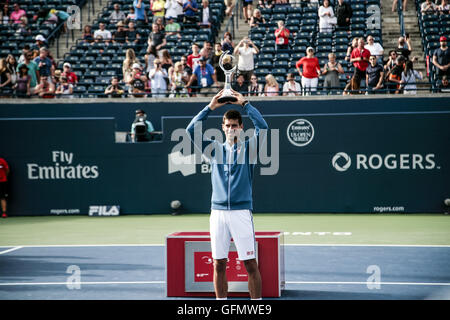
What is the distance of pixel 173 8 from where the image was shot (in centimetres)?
2316

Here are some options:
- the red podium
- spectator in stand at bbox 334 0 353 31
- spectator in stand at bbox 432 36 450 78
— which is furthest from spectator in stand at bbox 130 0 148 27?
the red podium

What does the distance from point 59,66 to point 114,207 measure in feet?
21.8

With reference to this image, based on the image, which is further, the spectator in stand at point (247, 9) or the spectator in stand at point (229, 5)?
the spectator in stand at point (229, 5)

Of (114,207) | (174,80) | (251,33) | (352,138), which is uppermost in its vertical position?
(251,33)

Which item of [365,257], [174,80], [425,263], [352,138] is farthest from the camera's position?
→ [174,80]

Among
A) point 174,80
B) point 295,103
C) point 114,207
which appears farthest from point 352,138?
point 114,207

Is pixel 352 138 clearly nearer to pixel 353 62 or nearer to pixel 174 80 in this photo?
pixel 353 62

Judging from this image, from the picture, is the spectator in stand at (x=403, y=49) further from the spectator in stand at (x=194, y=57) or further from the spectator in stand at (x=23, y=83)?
the spectator in stand at (x=23, y=83)

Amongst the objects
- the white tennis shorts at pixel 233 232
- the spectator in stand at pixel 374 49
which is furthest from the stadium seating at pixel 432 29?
the white tennis shorts at pixel 233 232

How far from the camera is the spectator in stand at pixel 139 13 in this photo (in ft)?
76.7

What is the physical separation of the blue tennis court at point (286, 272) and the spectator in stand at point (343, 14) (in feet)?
37.7

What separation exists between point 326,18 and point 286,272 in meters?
13.9

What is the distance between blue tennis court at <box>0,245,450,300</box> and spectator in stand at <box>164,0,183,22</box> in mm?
12584

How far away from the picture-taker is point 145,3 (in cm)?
2544
